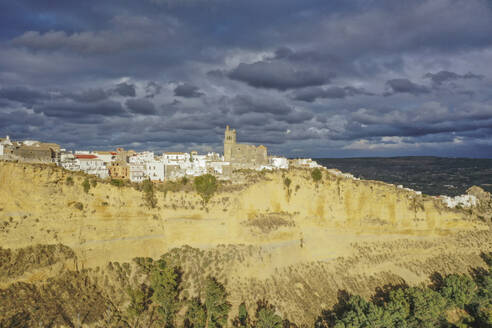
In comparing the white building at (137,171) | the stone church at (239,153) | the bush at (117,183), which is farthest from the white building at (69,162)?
the stone church at (239,153)

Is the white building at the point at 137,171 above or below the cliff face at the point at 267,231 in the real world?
above

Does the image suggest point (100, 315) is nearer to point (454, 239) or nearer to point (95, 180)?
point (95, 180)

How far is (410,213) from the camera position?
46750 millimetres

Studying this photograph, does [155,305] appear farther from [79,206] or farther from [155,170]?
[155,170]

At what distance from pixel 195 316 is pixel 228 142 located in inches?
1315

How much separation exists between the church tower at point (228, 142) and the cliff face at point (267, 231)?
17589 millimetres

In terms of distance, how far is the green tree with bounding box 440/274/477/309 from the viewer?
3762 cm

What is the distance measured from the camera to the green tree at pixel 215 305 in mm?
30734

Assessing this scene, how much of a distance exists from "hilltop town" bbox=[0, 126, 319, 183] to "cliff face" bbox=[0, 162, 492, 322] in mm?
9728

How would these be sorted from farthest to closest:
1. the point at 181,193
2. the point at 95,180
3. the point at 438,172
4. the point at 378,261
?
the point at 438,172
the point at 378,261
the point at 181,193
the point at 95,180

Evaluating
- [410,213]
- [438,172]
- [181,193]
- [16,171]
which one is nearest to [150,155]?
[181,193]

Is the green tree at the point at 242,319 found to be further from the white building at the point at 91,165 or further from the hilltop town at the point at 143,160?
the white building at the point at 91,165

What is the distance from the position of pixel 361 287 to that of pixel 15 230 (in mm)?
36198

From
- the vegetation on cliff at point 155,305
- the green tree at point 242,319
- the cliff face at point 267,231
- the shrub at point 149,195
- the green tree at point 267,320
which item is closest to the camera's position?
the vegetation on cliff at point 155,305
